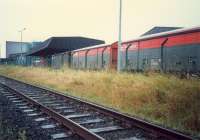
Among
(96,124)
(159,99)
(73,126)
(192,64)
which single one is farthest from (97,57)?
(73,126)

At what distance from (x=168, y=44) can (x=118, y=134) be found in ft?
37.5

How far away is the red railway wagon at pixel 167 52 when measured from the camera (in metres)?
15.1

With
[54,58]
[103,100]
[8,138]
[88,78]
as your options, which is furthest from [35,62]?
[8,138]

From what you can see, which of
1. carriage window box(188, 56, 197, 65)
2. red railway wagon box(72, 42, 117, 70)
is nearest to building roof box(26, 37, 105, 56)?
red railway wagon box(72, 42, 117, 70)

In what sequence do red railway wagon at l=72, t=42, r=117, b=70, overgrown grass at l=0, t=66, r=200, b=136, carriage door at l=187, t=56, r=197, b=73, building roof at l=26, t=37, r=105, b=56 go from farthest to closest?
1. building roof at l=26, t=37, r=105, b=56
2. red railway wagon at l=72, t=42, r=117, b=70
3. carriage door at l=187, t=56, r=197, b=73
4. overgrown grass at l=0, t=66, r=200, b=136

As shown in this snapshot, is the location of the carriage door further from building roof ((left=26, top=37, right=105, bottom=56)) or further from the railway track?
building roof ((left=26, top=37, right=105, bottom=56))

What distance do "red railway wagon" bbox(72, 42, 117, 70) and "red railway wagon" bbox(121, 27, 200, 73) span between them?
10.5 feet

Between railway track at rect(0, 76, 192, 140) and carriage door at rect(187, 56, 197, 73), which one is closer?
railway track at rect(0, 76, 192, 140)

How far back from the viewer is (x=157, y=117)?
9.03 m

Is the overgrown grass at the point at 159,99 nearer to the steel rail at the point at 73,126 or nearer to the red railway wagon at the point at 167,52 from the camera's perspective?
the steel rail at the point at 73,126

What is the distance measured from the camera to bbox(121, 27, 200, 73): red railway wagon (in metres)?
15.1

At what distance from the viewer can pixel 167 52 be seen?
17.4m

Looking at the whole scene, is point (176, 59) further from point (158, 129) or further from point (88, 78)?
point (158, 129)

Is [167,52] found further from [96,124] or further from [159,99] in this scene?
[96,124]
